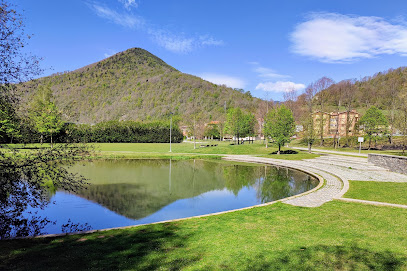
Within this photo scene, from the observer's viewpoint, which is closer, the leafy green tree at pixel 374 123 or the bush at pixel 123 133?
the leafy green tree at pixel 374 123

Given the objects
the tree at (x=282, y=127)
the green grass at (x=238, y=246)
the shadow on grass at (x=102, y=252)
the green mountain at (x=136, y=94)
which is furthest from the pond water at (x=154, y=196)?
the green mountain at (x=136, y=94)

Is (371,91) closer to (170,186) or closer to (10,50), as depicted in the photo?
(170,186)

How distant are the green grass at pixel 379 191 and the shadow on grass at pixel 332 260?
572 cm

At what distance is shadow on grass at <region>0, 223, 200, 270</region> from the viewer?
4.71m

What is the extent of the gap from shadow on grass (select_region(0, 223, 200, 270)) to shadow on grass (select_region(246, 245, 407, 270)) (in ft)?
5.21

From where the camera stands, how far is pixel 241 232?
6.52 m

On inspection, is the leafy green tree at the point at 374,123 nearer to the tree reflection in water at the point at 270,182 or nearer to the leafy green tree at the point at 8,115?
the tree reflection in water at the point at 270,182

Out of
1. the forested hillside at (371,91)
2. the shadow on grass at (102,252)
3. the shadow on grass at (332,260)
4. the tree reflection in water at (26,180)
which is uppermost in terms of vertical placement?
the forested hillside at (371,91)

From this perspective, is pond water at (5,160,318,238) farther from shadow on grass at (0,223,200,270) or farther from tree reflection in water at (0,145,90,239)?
shadow on grass at (0,223,200,270)

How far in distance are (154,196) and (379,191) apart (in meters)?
10.5

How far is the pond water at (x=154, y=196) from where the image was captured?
9.34 metres

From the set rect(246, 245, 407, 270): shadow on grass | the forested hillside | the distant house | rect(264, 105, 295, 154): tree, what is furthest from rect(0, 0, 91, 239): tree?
the forested hillside

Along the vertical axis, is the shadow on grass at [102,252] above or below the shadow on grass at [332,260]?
below

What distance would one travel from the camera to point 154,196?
12508 mm
